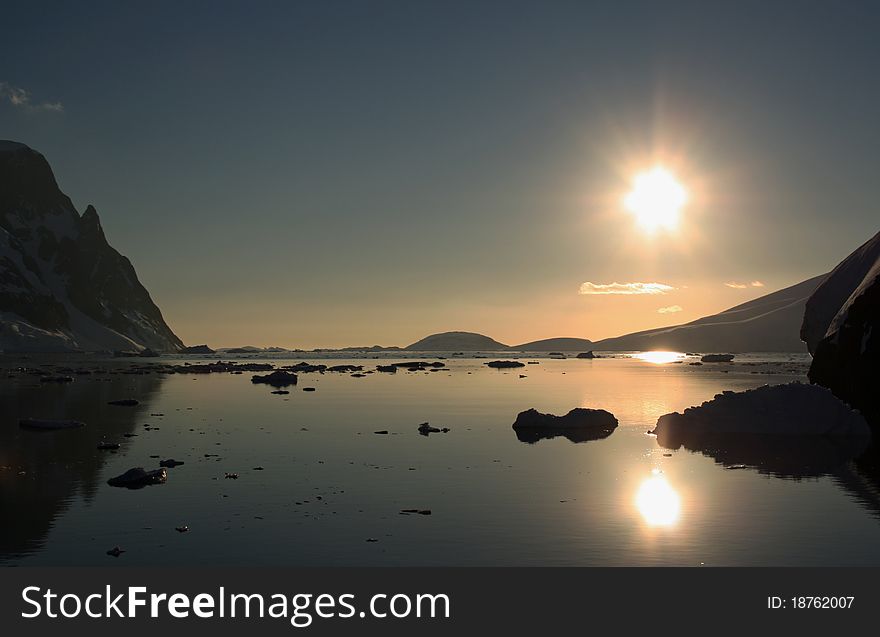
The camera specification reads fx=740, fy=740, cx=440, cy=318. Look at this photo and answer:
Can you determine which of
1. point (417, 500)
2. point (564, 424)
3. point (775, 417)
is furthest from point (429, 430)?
point (417, 500)

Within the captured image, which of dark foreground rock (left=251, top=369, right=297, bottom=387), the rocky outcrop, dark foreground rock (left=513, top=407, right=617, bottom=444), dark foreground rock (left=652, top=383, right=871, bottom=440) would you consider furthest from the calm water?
dark foreground rock (left=251, top=369, right=297, bottom=387)

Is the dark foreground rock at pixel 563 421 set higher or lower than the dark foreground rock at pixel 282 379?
lower

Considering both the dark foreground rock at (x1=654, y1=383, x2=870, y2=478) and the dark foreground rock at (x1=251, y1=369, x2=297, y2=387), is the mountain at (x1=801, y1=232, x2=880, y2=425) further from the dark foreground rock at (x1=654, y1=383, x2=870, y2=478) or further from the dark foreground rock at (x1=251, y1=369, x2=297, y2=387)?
the dark foreground rock at (x1=251, y1=369, x2=297, y2=387)

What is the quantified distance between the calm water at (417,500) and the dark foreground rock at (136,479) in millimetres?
648

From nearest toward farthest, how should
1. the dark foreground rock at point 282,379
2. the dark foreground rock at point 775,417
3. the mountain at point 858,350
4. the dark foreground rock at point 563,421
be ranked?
the dark foreground rock at point 775,417 → the mountain at point 858,350 → the dark foreground rock at point 563,421 → the dark foreground rock at point 282,379

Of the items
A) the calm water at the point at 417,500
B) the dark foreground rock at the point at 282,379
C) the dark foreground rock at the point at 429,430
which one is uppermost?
the dark foreground rock at the point at 282,379

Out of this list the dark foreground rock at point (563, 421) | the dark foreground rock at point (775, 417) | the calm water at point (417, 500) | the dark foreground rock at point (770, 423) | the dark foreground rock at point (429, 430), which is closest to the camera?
the calm water at point (417, 500)

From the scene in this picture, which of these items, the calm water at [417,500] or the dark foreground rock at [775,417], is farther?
the dark foreground rock at [775,417]

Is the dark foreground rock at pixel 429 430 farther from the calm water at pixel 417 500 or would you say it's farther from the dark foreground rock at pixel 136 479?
the dark foreground rock at pixel 136 479

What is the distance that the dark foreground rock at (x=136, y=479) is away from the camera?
2730 centimetres

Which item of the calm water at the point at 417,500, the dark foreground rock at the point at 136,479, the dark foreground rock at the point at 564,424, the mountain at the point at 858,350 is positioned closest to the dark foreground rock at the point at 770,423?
the calm water at the point at 417,500

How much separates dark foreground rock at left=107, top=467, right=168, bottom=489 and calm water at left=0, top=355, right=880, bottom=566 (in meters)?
0.65

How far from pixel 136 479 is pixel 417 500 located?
35.3 feet

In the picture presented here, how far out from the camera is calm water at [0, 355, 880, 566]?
18.8 meters
